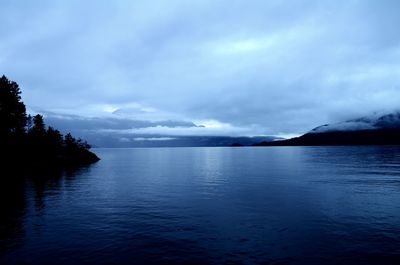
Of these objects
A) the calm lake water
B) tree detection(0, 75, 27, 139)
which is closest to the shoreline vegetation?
tree detection(0, 75, 27, 139)

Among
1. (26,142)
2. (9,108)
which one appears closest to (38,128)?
(26,142)

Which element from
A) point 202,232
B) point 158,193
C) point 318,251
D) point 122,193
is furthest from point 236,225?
point 122,193

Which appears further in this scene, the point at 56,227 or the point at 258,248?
the point at 56,227

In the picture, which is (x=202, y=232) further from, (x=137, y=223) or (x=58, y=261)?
(x=58, y=261)

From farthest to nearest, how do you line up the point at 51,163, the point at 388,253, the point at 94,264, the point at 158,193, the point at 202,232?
the point at 51,163 < the point at 158,193 < the point at 202,232 < the point at 388,253 < the point at 94,264

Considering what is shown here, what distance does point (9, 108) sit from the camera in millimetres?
111875

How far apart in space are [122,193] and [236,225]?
3235 centimetres

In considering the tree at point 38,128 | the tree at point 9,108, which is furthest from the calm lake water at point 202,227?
the tree at point 38,128

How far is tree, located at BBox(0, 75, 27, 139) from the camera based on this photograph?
109438 mm

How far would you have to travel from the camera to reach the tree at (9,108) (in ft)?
359

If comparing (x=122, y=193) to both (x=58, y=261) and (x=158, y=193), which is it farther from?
(x=58, y=261)

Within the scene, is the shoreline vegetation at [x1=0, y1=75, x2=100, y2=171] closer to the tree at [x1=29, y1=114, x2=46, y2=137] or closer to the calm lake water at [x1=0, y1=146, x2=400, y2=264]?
the tree at [x1=29, y1=114, x2=46, y2=137]

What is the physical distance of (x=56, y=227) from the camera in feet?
116

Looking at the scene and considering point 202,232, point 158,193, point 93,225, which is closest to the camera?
point 202,232
